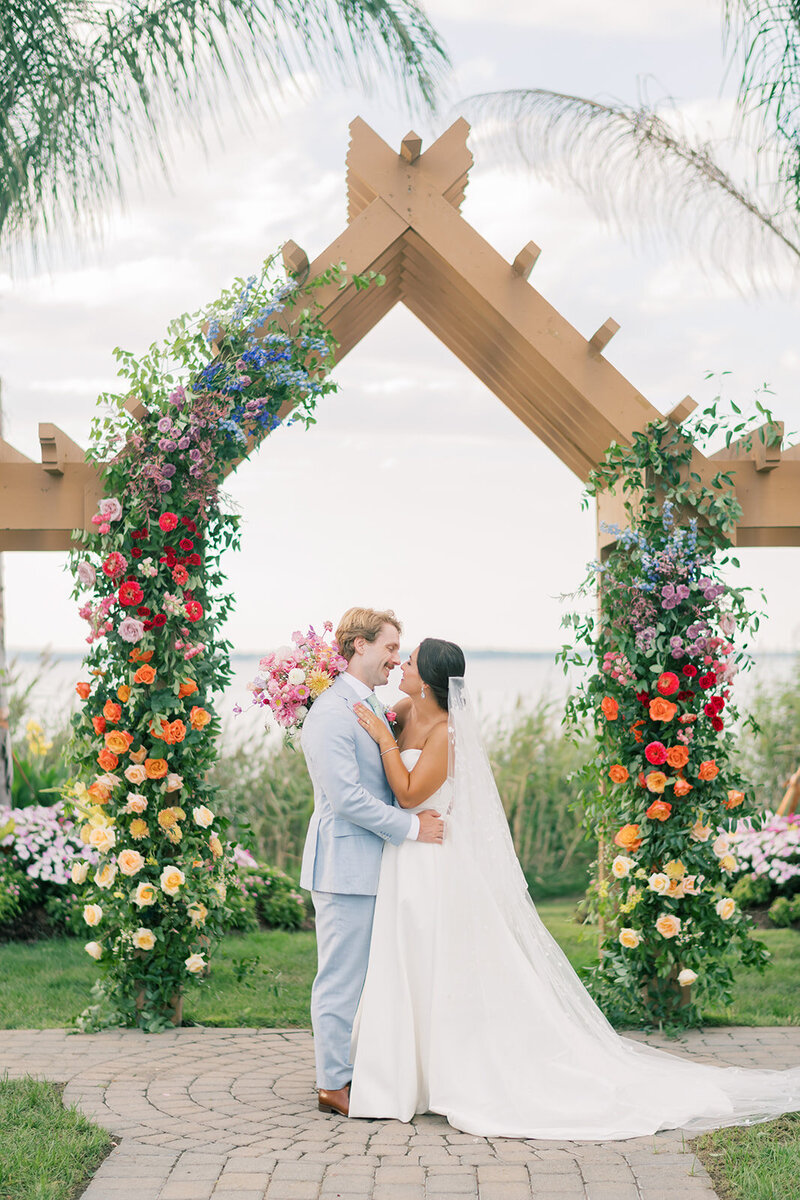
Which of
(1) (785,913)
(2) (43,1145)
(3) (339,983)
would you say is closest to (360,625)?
(3) (339,983)

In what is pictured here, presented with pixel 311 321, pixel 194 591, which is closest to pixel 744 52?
pixel 311 321

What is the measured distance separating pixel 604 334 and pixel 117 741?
119 inches

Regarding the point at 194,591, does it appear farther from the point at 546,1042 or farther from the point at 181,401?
the point at 546,1042

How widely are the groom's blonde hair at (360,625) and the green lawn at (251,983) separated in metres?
2.10

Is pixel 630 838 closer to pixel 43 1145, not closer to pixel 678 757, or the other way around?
pixel 678 757

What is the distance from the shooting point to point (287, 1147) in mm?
3967

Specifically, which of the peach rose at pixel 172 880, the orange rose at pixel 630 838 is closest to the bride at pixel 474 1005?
the orange rose at pixel 630 838

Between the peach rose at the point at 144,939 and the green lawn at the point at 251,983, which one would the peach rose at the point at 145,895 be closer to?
the peach rose at the point at 144,939

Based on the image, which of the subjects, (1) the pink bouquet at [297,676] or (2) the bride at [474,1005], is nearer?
(2) the bride at [474,1005]

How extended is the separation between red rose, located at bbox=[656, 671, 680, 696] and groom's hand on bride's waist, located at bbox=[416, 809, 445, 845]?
4.92 ft

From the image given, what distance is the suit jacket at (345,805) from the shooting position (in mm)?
4320

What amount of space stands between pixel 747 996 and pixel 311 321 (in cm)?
441

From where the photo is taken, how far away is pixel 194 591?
18.3 feet

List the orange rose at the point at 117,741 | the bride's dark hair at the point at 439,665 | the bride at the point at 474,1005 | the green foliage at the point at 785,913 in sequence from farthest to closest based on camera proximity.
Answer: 1. the green foliage at the point at 785,913
2. the orange rose at the point at 117,741
3. the bride's dark hair at the point at 439,665
4. the bride at the point at 474,1005
